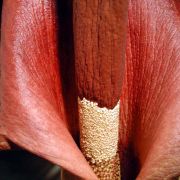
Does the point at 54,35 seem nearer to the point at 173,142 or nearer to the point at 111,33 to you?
the point at 111,33

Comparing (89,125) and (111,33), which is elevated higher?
(111,33)

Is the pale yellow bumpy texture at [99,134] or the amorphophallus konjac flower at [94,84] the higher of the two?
the amorphophallus konjac flower at [94,84]

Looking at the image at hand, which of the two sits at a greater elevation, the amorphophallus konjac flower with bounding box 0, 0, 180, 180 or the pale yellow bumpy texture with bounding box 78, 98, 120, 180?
the amorphophallus konjac flower with bounding box 0, 0, 180, 180

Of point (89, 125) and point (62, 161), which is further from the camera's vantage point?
point (89, 125)

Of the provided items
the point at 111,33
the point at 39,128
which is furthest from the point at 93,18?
the point at 39,128
